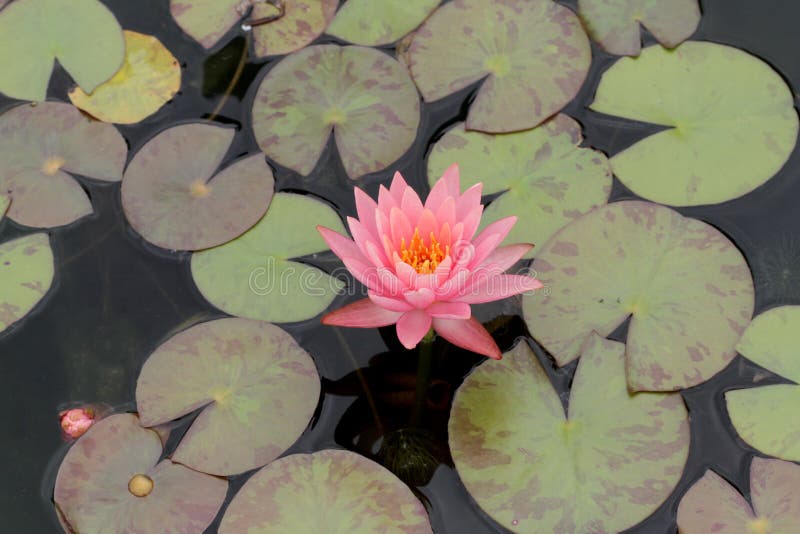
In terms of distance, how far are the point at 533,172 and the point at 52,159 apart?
1983 mm

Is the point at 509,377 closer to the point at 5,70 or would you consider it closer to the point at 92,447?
the point at 92,447

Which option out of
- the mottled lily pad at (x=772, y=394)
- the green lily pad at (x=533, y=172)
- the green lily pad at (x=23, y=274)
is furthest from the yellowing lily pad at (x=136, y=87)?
the mottled lily pad at (x=772, y=394)

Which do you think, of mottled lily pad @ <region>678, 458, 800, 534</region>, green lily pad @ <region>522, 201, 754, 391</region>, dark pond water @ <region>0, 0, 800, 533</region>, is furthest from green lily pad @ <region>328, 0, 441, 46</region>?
mottled lily pad @ <region>678, 458, 800, 534</region>

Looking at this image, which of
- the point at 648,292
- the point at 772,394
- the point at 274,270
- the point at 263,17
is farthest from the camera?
the point at 263,17

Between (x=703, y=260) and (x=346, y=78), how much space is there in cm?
161

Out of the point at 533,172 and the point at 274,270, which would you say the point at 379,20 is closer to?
the point at 533,172

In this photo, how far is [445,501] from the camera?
106 inches

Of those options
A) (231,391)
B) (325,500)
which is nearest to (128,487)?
(231,391)

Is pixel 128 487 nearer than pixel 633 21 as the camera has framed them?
Yes

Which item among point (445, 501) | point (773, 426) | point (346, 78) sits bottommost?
point (445, 501)

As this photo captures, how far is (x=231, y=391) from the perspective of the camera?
2.78 metres

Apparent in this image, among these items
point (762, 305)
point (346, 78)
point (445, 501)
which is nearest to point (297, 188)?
point (346, 78)

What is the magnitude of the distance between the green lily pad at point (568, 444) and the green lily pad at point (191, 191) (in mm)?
1129

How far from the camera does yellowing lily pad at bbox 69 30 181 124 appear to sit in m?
3.34
